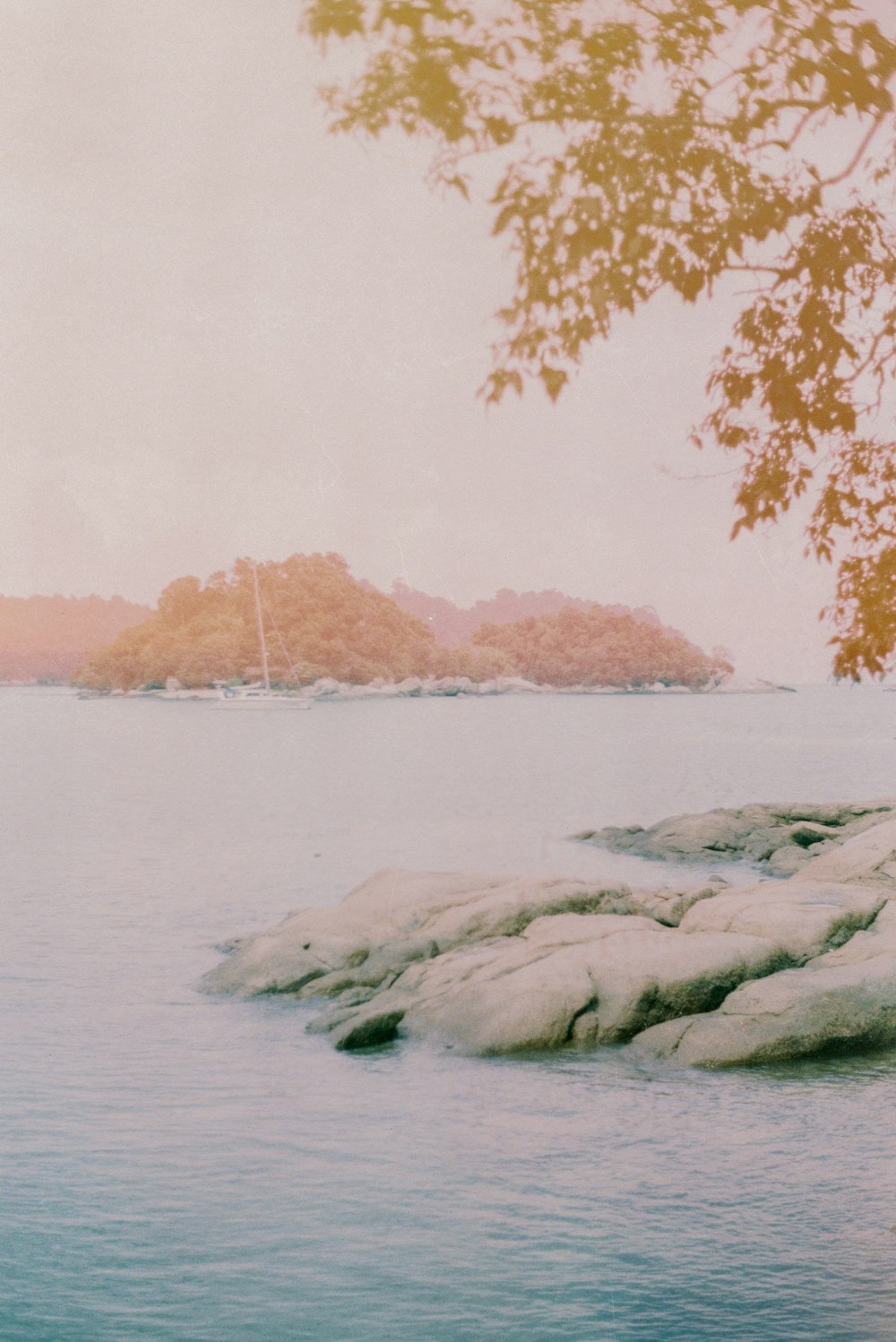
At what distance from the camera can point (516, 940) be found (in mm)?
13695

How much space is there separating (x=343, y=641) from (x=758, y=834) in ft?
248

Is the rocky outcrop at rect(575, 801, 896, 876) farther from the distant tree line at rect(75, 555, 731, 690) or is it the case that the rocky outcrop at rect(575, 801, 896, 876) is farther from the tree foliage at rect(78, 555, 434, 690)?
the tree foliage at rect(78, 555, 434, 690)

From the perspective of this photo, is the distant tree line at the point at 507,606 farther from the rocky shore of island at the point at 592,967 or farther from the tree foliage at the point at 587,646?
Answer: the rocky shore of island at the point at 592,967

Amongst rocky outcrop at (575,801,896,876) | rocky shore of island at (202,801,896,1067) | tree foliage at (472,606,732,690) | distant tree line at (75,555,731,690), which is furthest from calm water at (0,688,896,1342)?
tree foliage at (472,606,732,690)

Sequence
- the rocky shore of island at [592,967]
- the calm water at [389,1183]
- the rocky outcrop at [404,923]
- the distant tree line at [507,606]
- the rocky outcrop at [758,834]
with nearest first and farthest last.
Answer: the calm water at [389,1183] < the rocky shore of island at [592,967] < the rocky outcrop at [404,923] < the rocky outcrop at [758,834] < the distant tree line at [507,606]

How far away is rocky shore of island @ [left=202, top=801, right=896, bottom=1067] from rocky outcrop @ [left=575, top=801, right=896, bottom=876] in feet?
34.5

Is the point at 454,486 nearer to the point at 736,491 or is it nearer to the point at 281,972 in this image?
the point at 281,972

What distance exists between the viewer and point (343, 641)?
10212 centimetres

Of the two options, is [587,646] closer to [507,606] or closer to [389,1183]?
[507,606]

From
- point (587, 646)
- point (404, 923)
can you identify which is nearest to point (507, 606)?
point (587, 646)

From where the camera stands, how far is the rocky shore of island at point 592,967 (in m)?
12.1

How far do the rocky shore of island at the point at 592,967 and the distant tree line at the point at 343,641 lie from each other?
48432mm

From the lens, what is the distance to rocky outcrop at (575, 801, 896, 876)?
26.4 m

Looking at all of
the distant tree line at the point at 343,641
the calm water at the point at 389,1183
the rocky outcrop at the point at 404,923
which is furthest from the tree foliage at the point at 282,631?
the rocky outcrop at the point at 404,923
